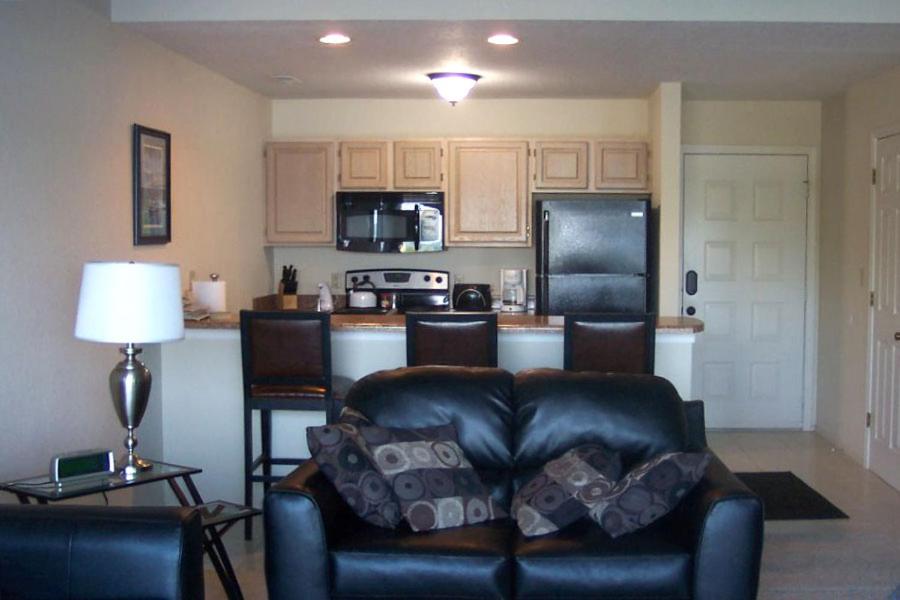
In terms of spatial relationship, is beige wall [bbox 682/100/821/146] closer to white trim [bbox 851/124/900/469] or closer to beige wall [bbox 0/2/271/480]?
white trim [bbox 851/124/900/469]

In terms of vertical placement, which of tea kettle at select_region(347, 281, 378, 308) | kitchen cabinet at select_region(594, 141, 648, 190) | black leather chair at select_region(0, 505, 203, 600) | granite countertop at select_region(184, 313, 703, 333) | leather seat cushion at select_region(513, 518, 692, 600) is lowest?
leather seat cushion at select_region(513, 518, 692, 600)

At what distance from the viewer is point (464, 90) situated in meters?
5.93

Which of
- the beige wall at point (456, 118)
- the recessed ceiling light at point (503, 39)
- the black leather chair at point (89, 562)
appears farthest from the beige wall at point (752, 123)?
the black leather chair at point (89, 562)

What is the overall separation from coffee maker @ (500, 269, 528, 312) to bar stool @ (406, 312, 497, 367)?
2.62 metres

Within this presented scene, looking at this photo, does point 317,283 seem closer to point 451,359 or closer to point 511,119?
point 511,119

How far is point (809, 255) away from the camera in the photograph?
7148mm

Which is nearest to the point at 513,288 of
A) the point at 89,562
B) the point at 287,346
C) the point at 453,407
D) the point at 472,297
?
the point at 472,297

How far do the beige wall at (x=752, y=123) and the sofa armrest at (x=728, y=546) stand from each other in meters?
4.47

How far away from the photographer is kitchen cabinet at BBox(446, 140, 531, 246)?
688cm

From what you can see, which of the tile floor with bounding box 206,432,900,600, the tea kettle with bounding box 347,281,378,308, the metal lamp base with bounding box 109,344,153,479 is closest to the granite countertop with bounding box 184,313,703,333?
the tile floor with bounding box 206,432,900,600

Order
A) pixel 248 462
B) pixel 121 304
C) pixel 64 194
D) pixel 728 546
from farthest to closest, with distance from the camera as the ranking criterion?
pixel 248 462
pixel 64 194
pixel 121 304
pixel 728 546

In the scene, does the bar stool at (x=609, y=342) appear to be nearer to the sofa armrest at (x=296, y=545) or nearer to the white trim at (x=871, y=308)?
the sofa armrest at (x=296, y=545)

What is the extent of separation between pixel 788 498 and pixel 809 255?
234 cm

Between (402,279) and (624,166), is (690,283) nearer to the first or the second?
(624,166)
